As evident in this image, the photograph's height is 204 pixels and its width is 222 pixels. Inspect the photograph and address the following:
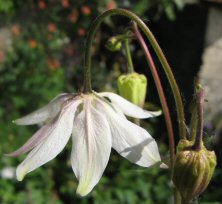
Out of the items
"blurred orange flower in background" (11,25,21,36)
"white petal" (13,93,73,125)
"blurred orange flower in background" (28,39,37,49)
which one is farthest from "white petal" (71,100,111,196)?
"blurred orange flower in background" (11,25,21,36)

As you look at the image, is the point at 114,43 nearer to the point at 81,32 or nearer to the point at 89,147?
the point at 89,147

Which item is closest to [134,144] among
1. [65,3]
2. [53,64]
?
[53,64]

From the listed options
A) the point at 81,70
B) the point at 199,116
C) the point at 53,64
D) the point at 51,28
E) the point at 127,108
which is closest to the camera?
the point at 199,116

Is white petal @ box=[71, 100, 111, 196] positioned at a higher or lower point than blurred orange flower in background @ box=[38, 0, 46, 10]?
higher

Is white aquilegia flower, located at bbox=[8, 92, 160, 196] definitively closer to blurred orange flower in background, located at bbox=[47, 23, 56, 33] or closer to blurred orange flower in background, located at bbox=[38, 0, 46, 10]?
blurred orange flower in background, located at bbox=[47, 23, 56, 33]

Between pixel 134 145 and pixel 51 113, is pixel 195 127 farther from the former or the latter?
pixel 51 113

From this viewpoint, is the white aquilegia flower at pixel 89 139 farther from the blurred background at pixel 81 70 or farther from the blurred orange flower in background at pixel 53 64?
the blurred orange flower in background at pixel 53 64
